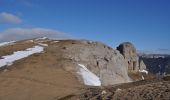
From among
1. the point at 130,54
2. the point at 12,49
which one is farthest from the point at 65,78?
the point at 130,54

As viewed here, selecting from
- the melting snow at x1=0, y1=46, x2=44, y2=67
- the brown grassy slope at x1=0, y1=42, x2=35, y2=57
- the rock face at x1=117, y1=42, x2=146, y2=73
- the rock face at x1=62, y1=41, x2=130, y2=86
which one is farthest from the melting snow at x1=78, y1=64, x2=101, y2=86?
the rock face at x1=117, y1=42, x2=146, y2=73

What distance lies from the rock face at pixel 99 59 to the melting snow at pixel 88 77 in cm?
113

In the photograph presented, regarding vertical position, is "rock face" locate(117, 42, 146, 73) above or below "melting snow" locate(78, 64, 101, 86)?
above

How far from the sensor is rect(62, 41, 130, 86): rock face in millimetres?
51281

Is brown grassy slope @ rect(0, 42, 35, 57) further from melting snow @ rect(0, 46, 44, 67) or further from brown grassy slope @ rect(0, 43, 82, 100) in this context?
brown grassy slope @ rect(0, 43, 82, 100)

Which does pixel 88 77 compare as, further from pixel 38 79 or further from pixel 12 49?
pixel 12 49

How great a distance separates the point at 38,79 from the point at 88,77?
679 cm

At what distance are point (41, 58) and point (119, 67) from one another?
44.9 ft

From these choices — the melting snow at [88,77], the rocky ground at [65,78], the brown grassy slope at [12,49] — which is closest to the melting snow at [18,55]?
the rocky ground at [65,78]

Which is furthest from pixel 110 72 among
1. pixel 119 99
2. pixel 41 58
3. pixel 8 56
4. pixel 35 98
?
pixel 119 99

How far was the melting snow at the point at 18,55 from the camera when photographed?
49119 millimetres

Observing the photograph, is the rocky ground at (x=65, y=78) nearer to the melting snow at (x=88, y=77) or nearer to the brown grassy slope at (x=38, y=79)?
the brown grassy slope at (x=38, y=79)

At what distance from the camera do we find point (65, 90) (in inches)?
1458

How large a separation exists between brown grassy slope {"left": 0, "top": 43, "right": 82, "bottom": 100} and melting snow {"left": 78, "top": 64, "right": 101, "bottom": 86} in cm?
175
